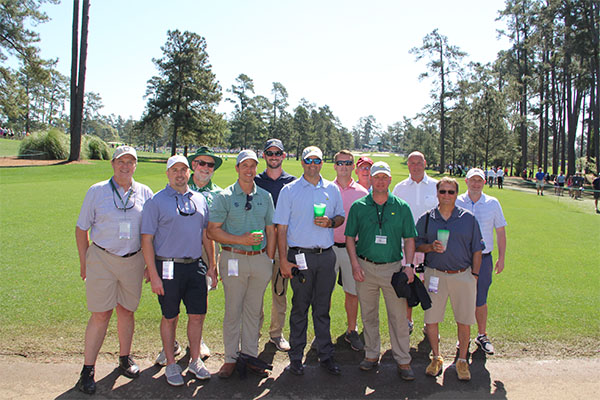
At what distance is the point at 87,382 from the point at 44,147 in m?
31.6

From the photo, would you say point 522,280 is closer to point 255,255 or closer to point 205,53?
point 255,255

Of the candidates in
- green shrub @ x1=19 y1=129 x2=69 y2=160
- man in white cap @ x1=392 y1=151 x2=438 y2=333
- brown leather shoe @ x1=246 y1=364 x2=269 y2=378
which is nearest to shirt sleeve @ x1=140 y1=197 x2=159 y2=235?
brown leather shoe @ x1=246 y1=364 x2=269 y2=378

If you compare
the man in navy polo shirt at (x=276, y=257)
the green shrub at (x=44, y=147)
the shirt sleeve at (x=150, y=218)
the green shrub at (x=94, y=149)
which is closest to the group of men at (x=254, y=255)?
the shirt sleeve at (x=150, y=218)

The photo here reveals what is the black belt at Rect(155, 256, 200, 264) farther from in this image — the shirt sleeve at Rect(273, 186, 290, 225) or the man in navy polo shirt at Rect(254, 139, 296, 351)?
the man in navy polo shirt at Rect(254, 139, 296, 351)

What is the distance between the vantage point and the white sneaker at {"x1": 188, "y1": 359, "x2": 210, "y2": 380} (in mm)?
4117

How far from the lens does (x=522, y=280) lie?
762cm

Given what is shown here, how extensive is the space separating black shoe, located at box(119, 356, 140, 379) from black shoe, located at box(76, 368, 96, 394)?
0.31m

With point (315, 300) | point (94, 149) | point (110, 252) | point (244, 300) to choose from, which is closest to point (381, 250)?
point (315, 300)

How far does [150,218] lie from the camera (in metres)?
4.05

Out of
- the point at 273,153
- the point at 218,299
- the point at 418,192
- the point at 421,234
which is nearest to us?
the point at 421,234

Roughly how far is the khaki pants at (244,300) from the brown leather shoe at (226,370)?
49mm

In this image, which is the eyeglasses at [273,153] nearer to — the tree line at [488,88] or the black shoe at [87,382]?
the black shoe at [87,382]

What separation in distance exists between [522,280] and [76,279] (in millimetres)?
8198

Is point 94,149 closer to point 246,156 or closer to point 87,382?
point 246,156
